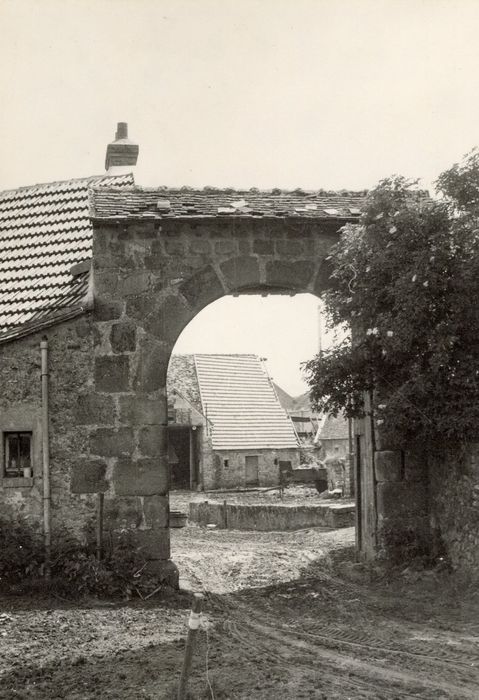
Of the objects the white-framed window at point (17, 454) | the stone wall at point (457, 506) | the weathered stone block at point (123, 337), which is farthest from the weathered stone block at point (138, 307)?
the stone wall at point (457, 506)

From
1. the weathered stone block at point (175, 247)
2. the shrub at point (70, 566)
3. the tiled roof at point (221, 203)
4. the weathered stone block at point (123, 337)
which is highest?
the tiled roof at point (221, 203)

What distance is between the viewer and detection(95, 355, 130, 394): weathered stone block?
10.4m

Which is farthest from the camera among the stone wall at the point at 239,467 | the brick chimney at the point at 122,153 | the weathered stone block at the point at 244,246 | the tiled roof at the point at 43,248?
the stone wall at the point at 239,467

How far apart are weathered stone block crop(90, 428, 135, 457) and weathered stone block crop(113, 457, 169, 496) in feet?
0.47

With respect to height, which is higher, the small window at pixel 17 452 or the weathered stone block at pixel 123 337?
the weathered stone block at pixel 123 337

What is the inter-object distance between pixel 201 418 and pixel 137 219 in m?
23.6

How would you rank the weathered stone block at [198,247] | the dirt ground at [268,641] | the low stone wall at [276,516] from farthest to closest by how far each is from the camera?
the low stone wall at [276,516], the weathered stone block at [198,247], the dirt ground at [268,641]

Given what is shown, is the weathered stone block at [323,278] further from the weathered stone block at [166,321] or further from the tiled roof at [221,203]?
the weathered stone block at [166,321]

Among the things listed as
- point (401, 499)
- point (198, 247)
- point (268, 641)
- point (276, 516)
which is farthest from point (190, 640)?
point (276, 516)

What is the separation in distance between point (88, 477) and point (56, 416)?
893 mm

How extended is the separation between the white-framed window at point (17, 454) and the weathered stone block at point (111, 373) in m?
1.15

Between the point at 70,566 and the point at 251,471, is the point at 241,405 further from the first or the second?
the point at 70,566

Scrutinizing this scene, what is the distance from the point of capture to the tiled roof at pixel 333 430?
41.2 meters

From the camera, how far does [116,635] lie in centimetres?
773
